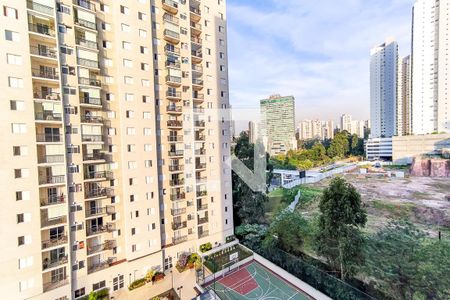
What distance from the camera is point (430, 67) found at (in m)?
47.1

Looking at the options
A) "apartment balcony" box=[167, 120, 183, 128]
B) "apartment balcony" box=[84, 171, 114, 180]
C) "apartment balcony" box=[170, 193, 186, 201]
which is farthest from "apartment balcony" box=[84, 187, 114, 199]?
"apartment balcony" box=[167, 120, 183, 128]

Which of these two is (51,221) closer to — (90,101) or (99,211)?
(99,211)

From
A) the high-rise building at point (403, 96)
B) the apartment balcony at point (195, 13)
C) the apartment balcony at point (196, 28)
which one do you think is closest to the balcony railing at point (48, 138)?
the apartment balcony at point (196, 28)

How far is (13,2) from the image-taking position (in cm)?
816

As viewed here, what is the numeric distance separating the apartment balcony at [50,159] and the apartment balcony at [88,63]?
461 centimetres

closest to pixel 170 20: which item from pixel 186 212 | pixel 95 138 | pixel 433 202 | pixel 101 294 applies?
pixel 95 138

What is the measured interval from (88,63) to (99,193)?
6.68m

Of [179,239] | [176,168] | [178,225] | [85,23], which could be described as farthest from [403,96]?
[85,23]

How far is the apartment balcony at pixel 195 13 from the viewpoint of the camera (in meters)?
13.5

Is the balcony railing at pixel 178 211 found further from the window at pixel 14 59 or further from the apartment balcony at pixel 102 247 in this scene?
the window at pixel 14 59

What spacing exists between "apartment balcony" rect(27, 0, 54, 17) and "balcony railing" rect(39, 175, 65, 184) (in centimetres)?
741

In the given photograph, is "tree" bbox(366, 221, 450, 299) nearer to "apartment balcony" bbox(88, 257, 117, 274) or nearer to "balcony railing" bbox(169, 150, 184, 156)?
"balcony railing" bbox(169, 150, 184, 156)

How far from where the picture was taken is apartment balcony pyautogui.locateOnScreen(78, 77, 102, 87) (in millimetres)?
Result: 10010

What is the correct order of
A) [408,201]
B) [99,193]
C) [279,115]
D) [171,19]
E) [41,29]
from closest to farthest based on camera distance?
[41,29], [99,193], [171,19], [408,201], [279,115]
